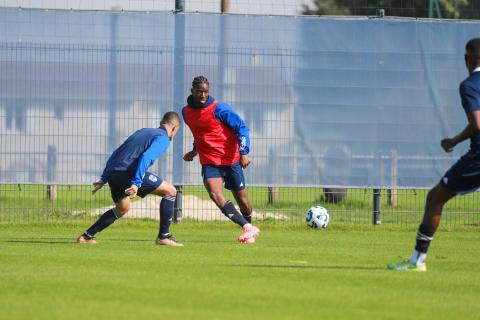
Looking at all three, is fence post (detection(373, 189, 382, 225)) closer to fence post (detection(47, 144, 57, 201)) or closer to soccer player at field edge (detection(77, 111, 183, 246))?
fence post (detection(47, 144, 57, 201))

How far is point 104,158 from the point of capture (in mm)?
18562

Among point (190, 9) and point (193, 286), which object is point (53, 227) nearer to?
point (190, 9)

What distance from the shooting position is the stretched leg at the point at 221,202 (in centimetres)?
1480

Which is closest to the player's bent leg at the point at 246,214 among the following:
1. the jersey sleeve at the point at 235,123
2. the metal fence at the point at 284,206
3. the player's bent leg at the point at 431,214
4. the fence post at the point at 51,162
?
the jersey sleeve at the point at 235,123

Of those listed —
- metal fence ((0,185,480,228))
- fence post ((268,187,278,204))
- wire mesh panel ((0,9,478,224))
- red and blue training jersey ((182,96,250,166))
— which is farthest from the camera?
fence post ((268,187,278,204))

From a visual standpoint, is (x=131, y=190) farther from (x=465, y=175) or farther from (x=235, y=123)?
(x=465, y=175)

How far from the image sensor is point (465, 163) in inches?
411

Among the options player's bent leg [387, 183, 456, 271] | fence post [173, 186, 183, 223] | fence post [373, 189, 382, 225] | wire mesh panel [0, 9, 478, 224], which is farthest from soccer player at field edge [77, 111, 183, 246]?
fence post [373, 189, 382, 225]

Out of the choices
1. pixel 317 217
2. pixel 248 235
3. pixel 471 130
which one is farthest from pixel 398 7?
pixel 471 130

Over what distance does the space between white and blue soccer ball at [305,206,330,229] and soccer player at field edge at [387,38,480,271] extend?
7.38 meters

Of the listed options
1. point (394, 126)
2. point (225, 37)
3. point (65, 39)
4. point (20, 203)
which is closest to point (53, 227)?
point (20, 203)

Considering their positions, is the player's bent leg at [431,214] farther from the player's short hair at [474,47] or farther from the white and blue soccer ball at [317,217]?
the white and blue soccer ball at [317,217]

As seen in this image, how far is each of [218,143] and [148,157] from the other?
1.87 metres

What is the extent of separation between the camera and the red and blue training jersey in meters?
15.1
